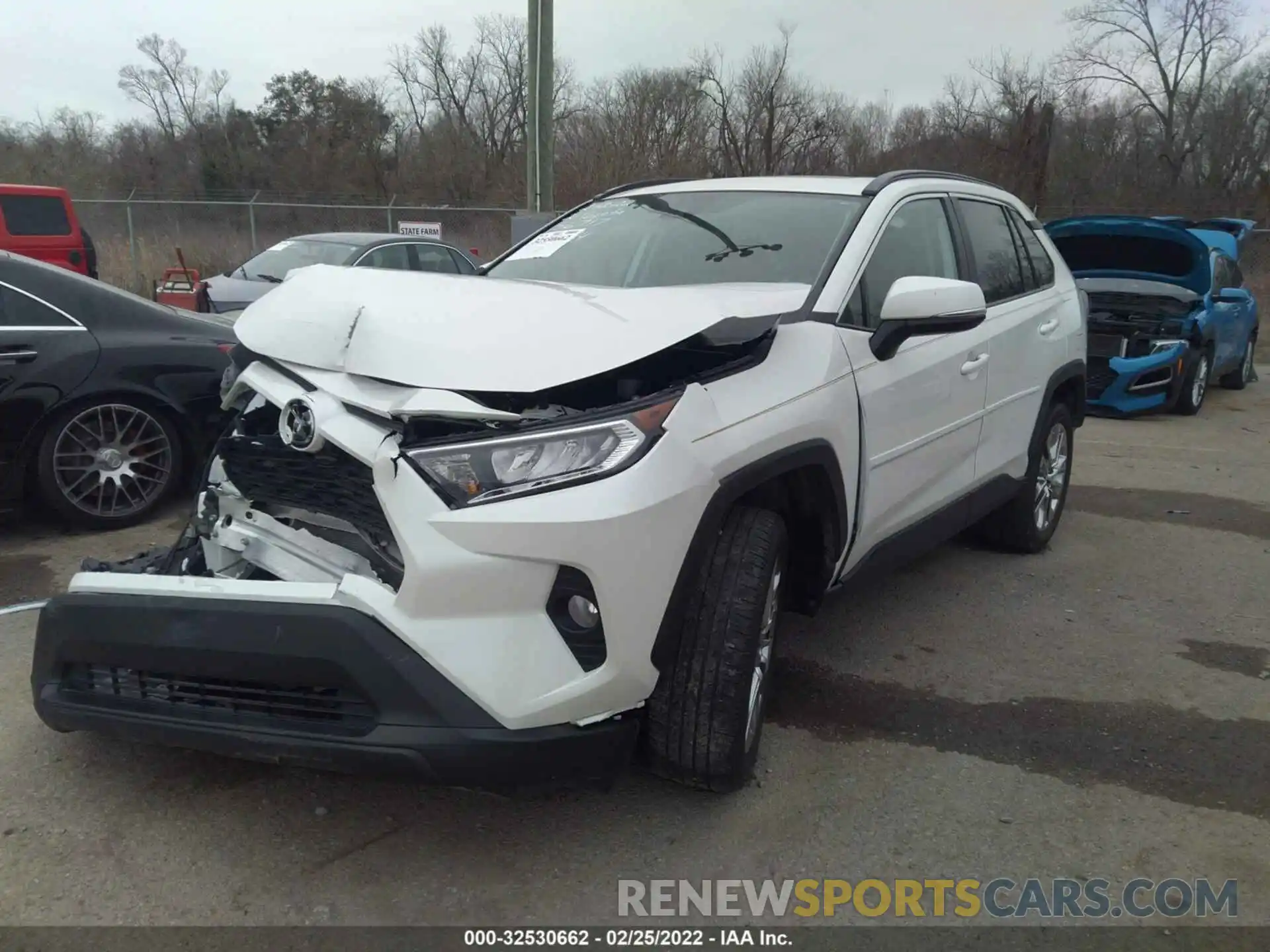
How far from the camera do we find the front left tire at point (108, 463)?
4957 millimetres

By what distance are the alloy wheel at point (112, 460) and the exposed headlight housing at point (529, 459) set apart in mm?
3371

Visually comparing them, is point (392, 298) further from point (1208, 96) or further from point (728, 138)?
point (1208, 96)

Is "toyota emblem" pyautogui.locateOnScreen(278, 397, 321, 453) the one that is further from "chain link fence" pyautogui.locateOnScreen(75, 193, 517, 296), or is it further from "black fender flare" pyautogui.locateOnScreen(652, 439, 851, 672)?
"chain link fence" pyautogui.locateOnScreen(75, 193, 517, 296)

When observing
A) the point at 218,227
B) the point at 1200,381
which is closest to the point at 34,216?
the point at 218,227

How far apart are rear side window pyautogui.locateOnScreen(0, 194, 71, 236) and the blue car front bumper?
495 inches

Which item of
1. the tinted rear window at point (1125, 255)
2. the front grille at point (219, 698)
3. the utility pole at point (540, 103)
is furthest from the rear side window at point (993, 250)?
the utility pole at point (540, 103)

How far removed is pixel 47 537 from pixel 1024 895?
4716mm

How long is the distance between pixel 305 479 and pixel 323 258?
9.03m

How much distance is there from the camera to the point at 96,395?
A: 5.04 m

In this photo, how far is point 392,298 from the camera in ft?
9.53

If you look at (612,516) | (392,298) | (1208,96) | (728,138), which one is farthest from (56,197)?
(1208,96)

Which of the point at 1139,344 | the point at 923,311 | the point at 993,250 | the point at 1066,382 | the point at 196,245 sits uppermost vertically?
the point at 993,250

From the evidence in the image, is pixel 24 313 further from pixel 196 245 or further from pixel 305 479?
pixel 196 245

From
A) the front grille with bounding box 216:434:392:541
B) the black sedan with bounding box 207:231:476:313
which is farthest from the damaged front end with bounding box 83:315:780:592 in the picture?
the black sedan with bounding box 207:231:476:313
